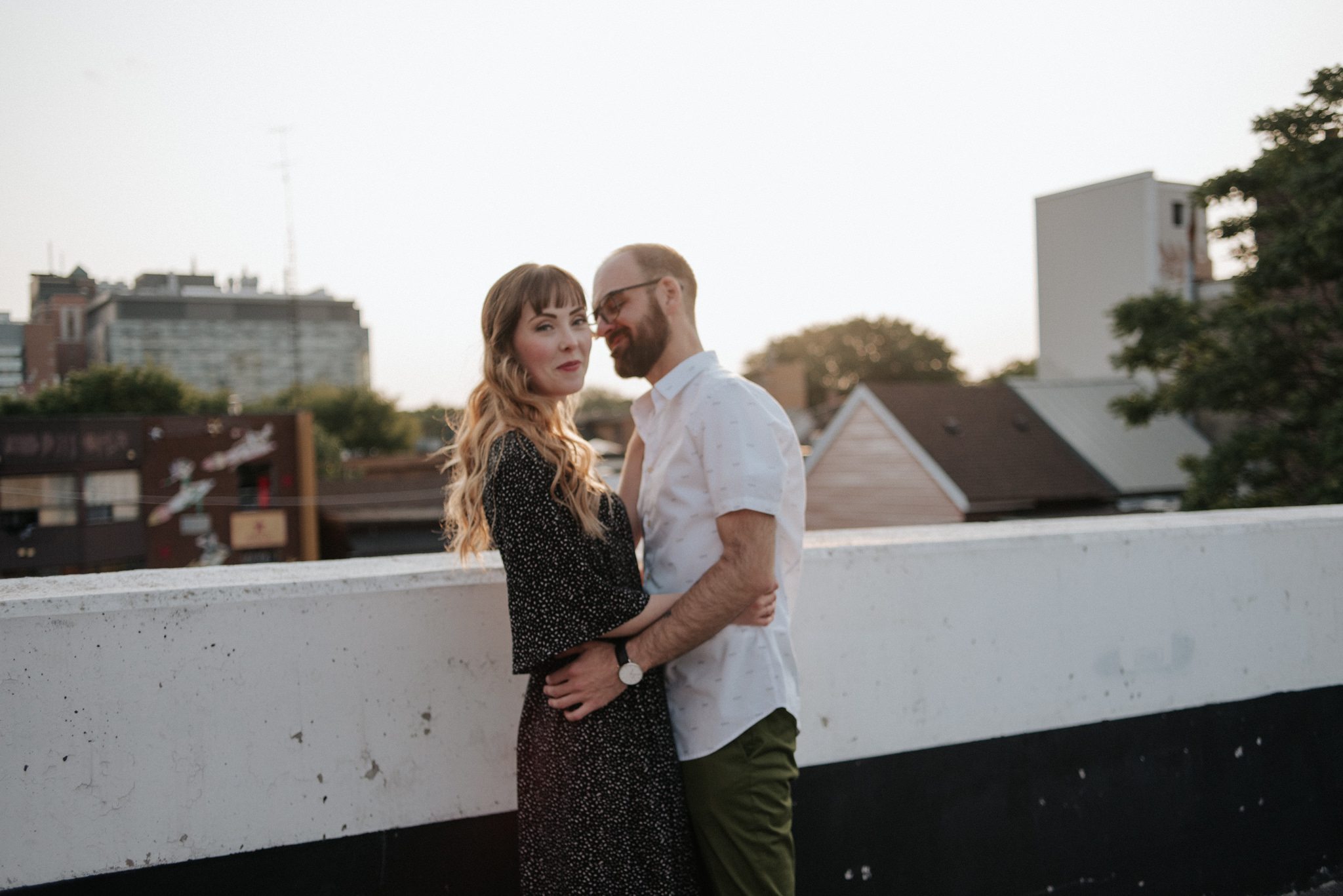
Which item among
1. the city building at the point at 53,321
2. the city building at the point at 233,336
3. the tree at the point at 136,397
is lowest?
the city building at the point at 53,321

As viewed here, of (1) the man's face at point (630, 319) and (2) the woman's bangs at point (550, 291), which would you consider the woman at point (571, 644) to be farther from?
(1) the man's face at point (630, 319)

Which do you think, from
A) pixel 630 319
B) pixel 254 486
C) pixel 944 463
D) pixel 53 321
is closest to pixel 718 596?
pixel 630 319

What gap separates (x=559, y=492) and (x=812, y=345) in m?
61.6

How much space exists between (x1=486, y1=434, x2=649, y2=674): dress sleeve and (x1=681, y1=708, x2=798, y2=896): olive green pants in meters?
0.35

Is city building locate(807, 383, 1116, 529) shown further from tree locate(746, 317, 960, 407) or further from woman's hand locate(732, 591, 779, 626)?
tree locate(746, 317, 960, 407)

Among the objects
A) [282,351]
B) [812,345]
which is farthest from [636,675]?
[812,345]

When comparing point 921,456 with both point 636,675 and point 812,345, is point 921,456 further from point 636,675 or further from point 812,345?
point 812,345

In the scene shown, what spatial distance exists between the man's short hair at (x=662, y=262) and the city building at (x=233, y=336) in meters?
2.98

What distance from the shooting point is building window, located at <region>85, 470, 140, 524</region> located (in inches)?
1237

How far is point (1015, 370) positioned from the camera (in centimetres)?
7194

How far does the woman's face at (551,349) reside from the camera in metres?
1.70

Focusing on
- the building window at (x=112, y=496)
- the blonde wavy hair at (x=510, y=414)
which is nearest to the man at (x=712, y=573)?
the blonde wavy hair at (x=510, y=414)

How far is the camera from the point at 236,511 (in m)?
34.9

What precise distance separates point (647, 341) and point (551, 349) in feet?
0.81
